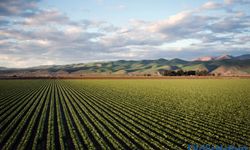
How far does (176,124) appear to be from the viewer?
16.8 meters

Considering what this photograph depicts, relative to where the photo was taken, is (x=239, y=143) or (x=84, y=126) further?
(x=84, y=126)

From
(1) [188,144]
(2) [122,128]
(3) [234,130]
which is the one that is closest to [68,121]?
(2) [122,128]

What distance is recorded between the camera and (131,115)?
20484mm

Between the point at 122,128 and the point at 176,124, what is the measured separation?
4291mm

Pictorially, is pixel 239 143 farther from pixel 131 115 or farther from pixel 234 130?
pixel 131 115

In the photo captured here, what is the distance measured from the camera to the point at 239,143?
40.0ft

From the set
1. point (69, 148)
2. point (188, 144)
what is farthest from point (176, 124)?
point (69, 148)

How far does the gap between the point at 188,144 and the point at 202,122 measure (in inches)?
239

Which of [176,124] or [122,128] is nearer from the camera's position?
[122,128]

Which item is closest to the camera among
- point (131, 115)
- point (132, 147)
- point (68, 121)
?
point (132, 147)

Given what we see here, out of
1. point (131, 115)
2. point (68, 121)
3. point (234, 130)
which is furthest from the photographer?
point (131, 115)

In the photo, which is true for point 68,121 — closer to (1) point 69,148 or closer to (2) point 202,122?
(1) point 69,148

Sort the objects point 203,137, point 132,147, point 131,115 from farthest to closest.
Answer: point 131,115 → point 203,137 → point 132,147

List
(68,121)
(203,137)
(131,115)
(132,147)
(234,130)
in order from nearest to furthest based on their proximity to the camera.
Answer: (132,147) < (203,137) < (234,130) < (68,121) < (131,115)
